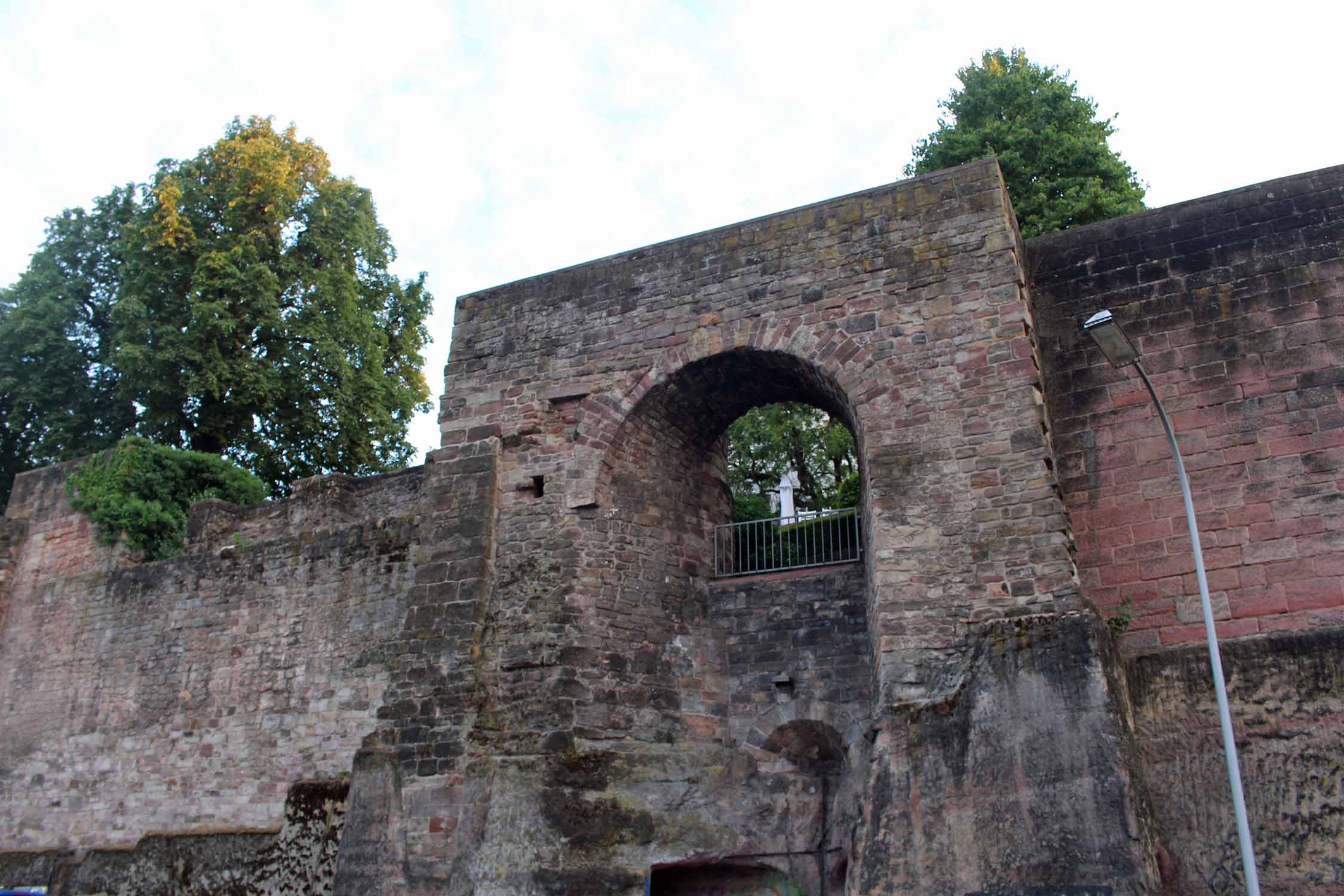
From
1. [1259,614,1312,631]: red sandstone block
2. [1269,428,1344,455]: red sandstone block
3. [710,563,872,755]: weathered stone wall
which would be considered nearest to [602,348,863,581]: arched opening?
[710,563,872,755]: weathered stone wall

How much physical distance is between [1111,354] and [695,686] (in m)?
4.63

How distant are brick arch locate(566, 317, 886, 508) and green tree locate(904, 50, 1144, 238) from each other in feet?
28.1

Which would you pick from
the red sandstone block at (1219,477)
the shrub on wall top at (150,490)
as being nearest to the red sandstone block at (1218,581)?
the red sandstone block at (1219,477)

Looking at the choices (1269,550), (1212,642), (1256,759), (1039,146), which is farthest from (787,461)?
(1212,642)

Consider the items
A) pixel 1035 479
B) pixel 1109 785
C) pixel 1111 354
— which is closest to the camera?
pixel 1109 785

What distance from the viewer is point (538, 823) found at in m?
8.65

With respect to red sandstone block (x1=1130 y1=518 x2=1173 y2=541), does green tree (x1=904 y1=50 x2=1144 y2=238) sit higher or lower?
higher

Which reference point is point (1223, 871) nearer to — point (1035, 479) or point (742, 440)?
point (1035, 479)

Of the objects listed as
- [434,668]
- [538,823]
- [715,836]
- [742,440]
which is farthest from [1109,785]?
Result: [742,440]

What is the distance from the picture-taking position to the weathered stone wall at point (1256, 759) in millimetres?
7000

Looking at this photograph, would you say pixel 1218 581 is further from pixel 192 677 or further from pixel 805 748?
pixel 192 677

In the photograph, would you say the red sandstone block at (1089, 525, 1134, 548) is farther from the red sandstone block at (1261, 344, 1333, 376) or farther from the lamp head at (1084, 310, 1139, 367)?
the lamp head at (1084, 310, 1139, 367)

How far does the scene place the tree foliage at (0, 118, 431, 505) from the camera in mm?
19094

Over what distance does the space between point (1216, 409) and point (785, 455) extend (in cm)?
1452
